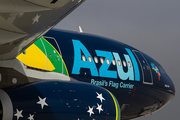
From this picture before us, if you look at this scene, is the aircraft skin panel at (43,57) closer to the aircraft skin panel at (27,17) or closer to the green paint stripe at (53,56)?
the green paint stripe at (53,56)

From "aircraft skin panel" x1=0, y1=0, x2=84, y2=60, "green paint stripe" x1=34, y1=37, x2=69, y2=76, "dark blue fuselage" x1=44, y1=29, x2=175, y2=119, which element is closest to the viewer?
"aircraft skin panel" x1=0, y1=0, x2=84, y2=60

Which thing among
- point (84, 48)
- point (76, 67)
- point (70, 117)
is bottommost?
point (70, 117)

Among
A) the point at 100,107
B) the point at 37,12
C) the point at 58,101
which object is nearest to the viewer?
the point at 37,12

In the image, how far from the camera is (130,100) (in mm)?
9055

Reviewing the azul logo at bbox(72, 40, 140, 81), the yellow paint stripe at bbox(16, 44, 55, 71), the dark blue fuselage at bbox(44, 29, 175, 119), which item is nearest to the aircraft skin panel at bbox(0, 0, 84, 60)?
the yellow paint stripe at bbox(16, 44, 55, 71)

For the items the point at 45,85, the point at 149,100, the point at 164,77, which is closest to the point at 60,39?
the point at 45,85

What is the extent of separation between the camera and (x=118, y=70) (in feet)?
28.9

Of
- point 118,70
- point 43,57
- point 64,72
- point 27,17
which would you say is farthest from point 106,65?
point 27,17

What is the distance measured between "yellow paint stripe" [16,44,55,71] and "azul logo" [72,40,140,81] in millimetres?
952

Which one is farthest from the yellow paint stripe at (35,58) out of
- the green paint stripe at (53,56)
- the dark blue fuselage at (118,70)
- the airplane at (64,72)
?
the dark blue fuselage at (118,70)

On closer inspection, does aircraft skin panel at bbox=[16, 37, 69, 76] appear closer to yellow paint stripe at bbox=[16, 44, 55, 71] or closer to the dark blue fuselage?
yellow paint stripe at bbox=[16, 44, 55, 71]

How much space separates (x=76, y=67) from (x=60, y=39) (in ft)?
3.03

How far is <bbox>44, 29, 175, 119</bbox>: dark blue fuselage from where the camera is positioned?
314 inches

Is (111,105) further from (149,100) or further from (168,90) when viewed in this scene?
(168,90)
